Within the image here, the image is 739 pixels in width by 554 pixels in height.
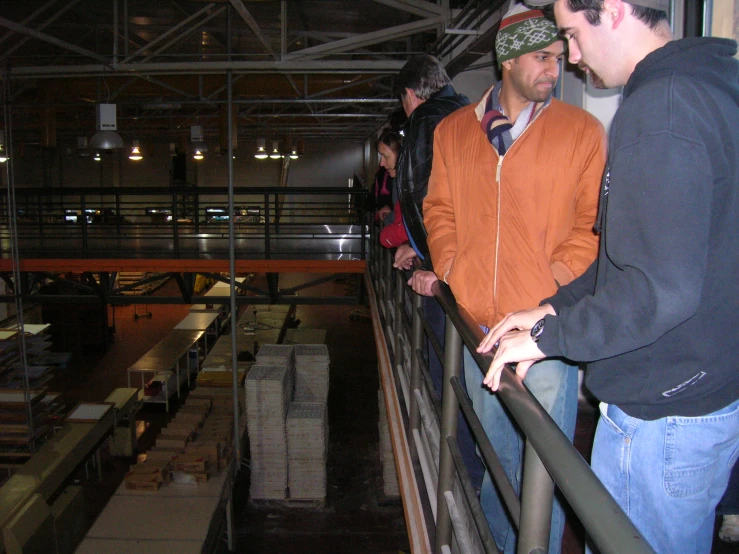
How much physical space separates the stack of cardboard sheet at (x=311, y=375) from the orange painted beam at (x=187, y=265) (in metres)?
1.38

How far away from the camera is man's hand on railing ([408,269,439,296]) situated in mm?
2087

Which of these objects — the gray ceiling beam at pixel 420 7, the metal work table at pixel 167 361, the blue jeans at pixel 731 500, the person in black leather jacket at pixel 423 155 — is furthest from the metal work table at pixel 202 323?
the blue jeans at pixel 731 500

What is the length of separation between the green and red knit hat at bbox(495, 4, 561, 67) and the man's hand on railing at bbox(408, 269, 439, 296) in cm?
81

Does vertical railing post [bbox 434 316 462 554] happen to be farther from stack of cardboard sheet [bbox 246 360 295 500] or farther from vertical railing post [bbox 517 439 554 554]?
stack of cardboard sheet [bbox 246 360 295 500]

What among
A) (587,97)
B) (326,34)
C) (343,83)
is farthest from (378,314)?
(343,83)

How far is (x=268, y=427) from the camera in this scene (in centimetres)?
743

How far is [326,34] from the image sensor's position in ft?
28.2

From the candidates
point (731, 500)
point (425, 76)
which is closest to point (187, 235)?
point (425, 76)

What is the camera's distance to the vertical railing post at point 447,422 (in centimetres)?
168

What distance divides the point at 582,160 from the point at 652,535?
1.07 meters

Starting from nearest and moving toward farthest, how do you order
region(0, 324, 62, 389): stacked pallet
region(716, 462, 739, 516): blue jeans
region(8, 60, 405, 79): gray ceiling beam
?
region(716, 462, 739, 516): blue jeans < region(0, 324, 62, 389): stacked pallet < region(8, 60, 405, 79): gray ceiling beam

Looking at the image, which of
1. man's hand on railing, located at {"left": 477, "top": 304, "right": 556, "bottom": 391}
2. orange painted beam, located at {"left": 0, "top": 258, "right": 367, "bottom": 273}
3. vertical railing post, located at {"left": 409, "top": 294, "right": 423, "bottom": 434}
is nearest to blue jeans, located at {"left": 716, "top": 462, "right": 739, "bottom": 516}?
man's hand on railing, located at {"left": 477, "top": 304, "right": 556, "bottom": 391}

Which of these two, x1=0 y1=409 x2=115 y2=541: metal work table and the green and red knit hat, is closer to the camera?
the green and red knit hat

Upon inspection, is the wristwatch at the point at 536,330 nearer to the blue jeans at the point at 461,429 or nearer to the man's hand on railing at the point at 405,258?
the blue jeans at the point at 461,429
